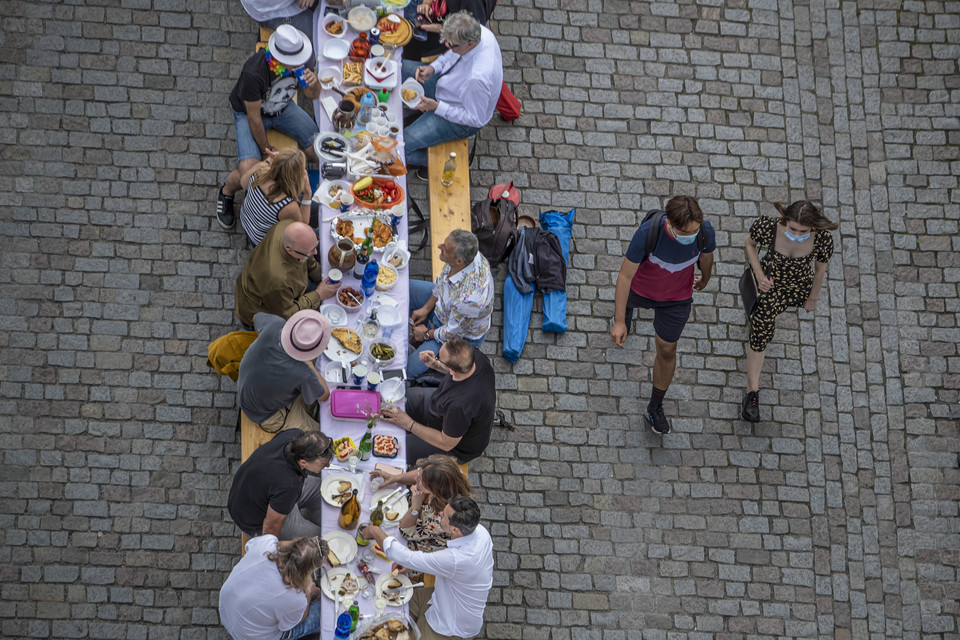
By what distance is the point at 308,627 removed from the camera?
634 centimetres

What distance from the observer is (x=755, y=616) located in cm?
763

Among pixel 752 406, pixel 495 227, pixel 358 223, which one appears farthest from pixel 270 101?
pixel 752 406

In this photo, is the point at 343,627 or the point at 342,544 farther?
the point at 342,544

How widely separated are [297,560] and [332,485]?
0.91 meters

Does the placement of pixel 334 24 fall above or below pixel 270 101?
A: above

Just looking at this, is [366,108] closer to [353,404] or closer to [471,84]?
[471,84]

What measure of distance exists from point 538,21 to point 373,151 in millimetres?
2946

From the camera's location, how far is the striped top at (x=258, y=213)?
7.25 m

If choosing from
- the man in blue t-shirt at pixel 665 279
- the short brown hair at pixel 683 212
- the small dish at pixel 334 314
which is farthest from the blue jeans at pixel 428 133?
the short brown hair at pixel 683 212

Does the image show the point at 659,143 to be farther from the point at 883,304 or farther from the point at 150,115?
the point at 150,115

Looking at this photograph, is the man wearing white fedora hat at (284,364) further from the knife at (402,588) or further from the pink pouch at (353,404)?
the knife at (402,588)

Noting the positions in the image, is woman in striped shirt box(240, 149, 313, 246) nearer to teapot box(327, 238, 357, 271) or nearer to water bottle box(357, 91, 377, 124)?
teapot box(327, 238, 357, 271)

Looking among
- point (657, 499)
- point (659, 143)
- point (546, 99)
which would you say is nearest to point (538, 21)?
point (546, 99)

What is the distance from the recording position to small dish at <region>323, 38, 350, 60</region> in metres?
7.96
